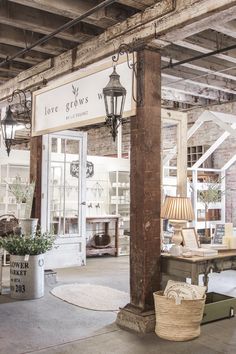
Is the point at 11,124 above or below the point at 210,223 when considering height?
above

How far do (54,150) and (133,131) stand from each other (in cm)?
373

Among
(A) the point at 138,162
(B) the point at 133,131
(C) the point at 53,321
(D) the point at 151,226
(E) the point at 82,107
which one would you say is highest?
(E) the point at 82,107

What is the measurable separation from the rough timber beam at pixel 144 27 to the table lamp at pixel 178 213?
5.48 ft

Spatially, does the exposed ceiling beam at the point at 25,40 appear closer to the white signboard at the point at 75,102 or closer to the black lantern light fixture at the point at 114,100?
the white signboard at the point at 75,102

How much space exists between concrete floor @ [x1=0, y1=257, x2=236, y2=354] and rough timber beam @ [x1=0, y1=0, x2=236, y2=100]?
9.47 ft

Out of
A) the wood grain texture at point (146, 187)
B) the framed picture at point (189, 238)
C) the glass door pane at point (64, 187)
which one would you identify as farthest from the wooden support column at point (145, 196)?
the glass door pane at point (64, 187)

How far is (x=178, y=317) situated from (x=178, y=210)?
3.55 ft

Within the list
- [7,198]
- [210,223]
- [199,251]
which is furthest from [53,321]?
[210,223]

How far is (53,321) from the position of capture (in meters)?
4.46

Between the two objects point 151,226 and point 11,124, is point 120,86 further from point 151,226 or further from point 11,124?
point 11,124

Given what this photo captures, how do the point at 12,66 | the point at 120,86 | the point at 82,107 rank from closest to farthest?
the point at 120,86, the point at 82,107, the point at 12,66

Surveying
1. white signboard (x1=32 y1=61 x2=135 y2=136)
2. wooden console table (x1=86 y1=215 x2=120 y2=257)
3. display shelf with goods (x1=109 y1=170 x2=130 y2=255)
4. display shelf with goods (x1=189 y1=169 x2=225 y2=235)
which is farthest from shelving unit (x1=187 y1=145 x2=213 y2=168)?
white signboard (x1=32 y1=61 x2=135 y2=136)

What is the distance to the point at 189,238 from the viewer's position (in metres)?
4.66

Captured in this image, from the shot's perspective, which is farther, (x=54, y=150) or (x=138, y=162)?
(x=54, y=150)
